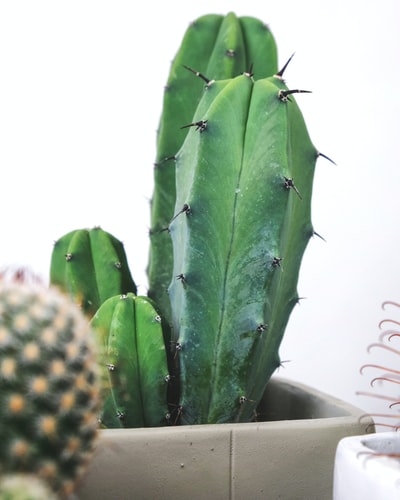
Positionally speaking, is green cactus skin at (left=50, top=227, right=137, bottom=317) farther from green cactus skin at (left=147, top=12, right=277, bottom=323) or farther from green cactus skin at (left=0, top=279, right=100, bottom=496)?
green cactus skin at (left=0, top=279, right=100, bottom=496)

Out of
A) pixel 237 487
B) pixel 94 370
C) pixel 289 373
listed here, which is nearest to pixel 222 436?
pixel 237 487

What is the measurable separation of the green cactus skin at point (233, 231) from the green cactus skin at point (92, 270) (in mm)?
97

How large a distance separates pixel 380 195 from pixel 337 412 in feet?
1.56

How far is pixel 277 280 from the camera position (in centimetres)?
60

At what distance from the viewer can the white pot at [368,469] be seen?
0.43 meters

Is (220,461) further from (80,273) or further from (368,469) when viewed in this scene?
(80,273)

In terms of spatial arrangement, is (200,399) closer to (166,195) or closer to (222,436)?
(222,436)

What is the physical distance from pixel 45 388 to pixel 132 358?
0.85 ft

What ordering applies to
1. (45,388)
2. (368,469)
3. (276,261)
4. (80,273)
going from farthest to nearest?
(80,273)
(276,261)
(368,469)
(45,388)

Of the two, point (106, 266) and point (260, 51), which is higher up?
point (260, 51)

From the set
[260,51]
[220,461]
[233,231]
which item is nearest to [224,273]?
[233,231]

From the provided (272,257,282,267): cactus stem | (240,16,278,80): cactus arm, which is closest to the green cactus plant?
(272,257,282,267): cactus stem

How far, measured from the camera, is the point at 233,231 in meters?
0.58

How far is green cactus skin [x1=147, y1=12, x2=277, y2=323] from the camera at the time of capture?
0.72 metres
